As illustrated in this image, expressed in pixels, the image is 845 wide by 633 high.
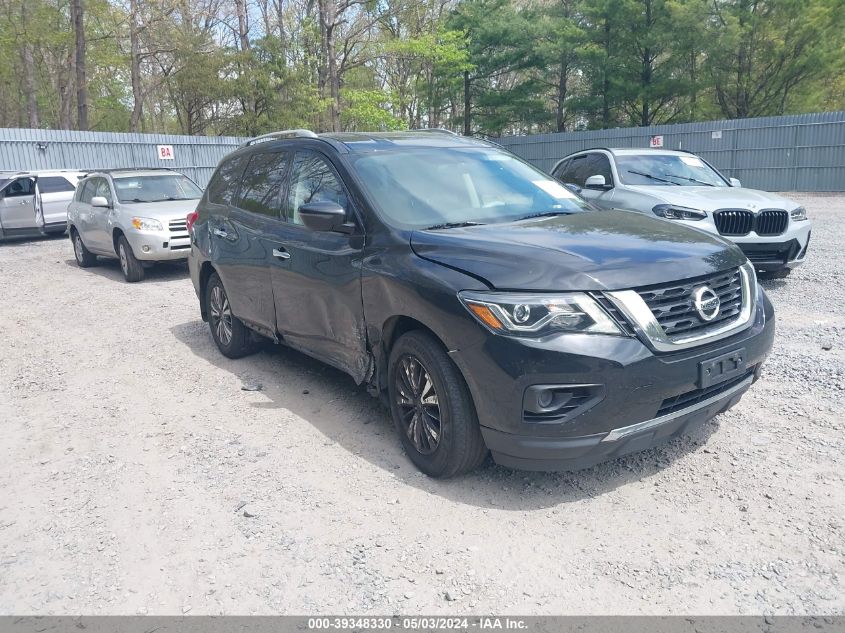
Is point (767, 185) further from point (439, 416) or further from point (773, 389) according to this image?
point (439, 416)

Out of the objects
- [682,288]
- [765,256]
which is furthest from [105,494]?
[765,256]

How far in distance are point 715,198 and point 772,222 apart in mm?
670

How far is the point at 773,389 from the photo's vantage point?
4766 mm

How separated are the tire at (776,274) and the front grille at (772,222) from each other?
2.10 feet

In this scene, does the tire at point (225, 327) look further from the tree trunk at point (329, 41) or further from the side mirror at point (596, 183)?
the tree trunk at point (329, 41)

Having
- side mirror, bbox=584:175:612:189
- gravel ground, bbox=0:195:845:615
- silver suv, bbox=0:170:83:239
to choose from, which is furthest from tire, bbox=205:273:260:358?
silver suv, bbox=0:170:83:239

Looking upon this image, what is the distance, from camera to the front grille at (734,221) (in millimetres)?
7504

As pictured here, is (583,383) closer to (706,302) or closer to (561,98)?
(706,302)

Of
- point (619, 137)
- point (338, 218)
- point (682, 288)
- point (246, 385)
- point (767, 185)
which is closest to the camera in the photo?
point (682, 288)

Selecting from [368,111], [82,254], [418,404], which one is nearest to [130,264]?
[82,254]

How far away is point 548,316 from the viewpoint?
313cm

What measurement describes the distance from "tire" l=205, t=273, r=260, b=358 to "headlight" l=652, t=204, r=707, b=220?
15.6 feet

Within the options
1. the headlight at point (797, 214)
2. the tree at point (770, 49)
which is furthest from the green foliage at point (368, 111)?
the headlight at point (797, 214)

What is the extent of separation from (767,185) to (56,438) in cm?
2341
